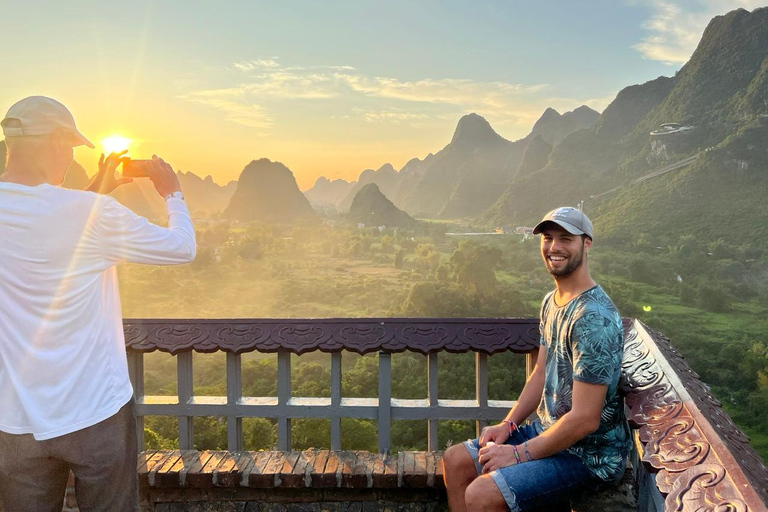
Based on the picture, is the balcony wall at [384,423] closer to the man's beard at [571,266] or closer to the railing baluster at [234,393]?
the railing baluster at [234,393]

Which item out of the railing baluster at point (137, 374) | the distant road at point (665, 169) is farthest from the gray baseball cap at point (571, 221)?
the distant road at point (665, 169)

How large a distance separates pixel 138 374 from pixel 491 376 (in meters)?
10.4

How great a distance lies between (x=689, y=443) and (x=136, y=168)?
1.78 meters

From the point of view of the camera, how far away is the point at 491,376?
12.0 m

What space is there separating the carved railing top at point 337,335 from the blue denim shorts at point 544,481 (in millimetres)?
832

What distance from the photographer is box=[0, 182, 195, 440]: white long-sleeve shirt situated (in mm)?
1317

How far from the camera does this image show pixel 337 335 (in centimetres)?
246

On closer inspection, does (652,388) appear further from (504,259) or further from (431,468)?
(504,259)

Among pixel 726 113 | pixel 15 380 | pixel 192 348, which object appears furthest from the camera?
pixel 726 113

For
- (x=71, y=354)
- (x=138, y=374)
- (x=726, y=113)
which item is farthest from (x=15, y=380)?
(x=726, y=113)

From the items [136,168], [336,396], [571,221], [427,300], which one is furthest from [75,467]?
[427,300]

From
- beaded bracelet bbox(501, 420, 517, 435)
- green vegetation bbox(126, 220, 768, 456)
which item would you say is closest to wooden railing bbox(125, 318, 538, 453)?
beaded bracelet bbox(501, 420, 517, 435)

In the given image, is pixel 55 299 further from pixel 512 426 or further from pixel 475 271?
pixel 475 271

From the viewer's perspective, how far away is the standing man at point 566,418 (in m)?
1.52
